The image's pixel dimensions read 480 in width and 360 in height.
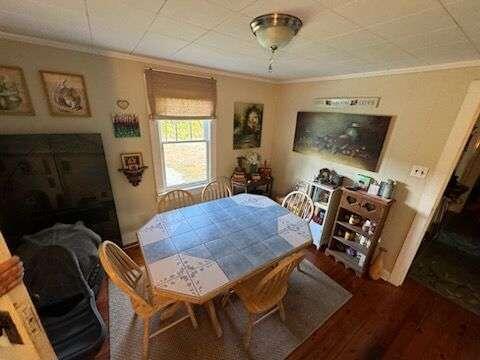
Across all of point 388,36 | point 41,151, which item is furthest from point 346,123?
point 41,151

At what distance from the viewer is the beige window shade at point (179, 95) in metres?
2.38

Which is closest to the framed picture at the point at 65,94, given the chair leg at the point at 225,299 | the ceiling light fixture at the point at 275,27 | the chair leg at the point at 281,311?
the ceiling light fixture at the point at 275,27

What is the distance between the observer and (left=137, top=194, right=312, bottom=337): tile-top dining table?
1317 mm

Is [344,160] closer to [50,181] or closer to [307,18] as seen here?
[307,18]

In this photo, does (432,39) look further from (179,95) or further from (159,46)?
(179,95)

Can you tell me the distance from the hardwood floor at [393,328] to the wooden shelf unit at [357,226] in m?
0.28

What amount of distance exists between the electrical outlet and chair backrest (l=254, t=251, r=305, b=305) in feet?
5.17

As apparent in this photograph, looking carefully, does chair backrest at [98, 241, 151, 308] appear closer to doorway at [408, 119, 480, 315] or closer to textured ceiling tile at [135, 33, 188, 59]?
textured ceiling tile at [135, 33, 188, 59]

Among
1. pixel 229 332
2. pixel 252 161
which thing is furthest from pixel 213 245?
pixel 252 161

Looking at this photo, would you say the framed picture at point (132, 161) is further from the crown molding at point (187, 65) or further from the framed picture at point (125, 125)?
the crown molding at point (187, 65)

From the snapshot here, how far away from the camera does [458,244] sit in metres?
3.05

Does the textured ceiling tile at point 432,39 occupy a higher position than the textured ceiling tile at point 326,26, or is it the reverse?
the textured ceiling tile at point 326,26

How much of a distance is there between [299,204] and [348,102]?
1.39 metres

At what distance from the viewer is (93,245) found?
1954mm
